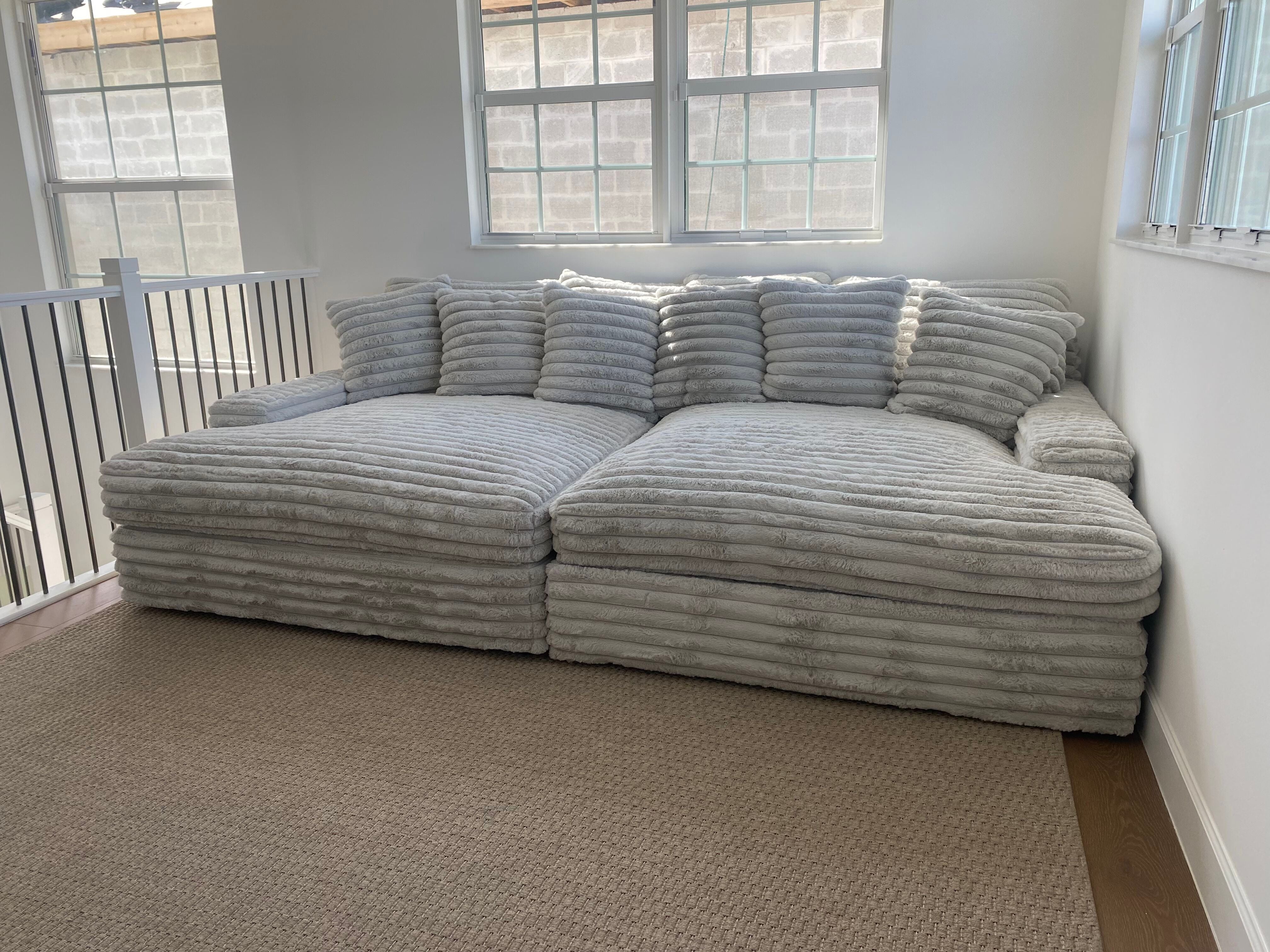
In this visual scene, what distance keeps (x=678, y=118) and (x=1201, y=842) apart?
2.99 m

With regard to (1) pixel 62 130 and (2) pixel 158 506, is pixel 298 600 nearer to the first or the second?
(2) pixel 158 506

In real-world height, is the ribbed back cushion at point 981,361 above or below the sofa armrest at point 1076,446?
above

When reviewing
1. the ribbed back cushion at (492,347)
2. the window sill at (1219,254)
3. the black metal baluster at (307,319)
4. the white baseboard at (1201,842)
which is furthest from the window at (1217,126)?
the black metal baluster at (307,319)

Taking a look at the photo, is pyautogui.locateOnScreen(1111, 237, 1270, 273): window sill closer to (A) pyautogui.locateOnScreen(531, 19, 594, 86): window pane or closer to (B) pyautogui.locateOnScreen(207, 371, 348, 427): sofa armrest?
(A) pyautogui.locateOnScreen(531, 19, 594, 86): window pane

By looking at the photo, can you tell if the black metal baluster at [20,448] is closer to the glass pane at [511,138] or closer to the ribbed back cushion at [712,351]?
the ribbed back cushion at [712,351]

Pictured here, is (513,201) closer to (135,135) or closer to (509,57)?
(509,57)

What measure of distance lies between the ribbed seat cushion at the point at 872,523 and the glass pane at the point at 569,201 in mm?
1753

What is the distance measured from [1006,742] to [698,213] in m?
2.44

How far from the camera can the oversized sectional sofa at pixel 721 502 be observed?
188 cm

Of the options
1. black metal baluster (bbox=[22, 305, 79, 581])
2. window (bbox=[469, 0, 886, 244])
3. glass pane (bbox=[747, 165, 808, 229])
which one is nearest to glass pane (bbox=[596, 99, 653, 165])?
window (bbox=[469, 0, 886, 244])

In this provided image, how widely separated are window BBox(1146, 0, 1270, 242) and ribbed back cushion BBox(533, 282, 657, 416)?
5.06 ft

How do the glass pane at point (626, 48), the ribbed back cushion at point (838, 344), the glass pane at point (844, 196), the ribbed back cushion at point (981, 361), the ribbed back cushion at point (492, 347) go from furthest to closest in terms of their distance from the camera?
the glass pane at point (626, 48) → the glass pane at point (844, 196) → the ribbed back cushion at point (492, 347) → the ribbed back cushion at point (838, 344) → the ribbed back cushion at point (981, 361)

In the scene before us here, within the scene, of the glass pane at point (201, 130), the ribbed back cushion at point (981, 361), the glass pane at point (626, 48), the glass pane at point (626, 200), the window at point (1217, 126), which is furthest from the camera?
the glass pane at point (201, 130)

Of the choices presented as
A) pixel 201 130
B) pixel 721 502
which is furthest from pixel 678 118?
pixel 201 130
